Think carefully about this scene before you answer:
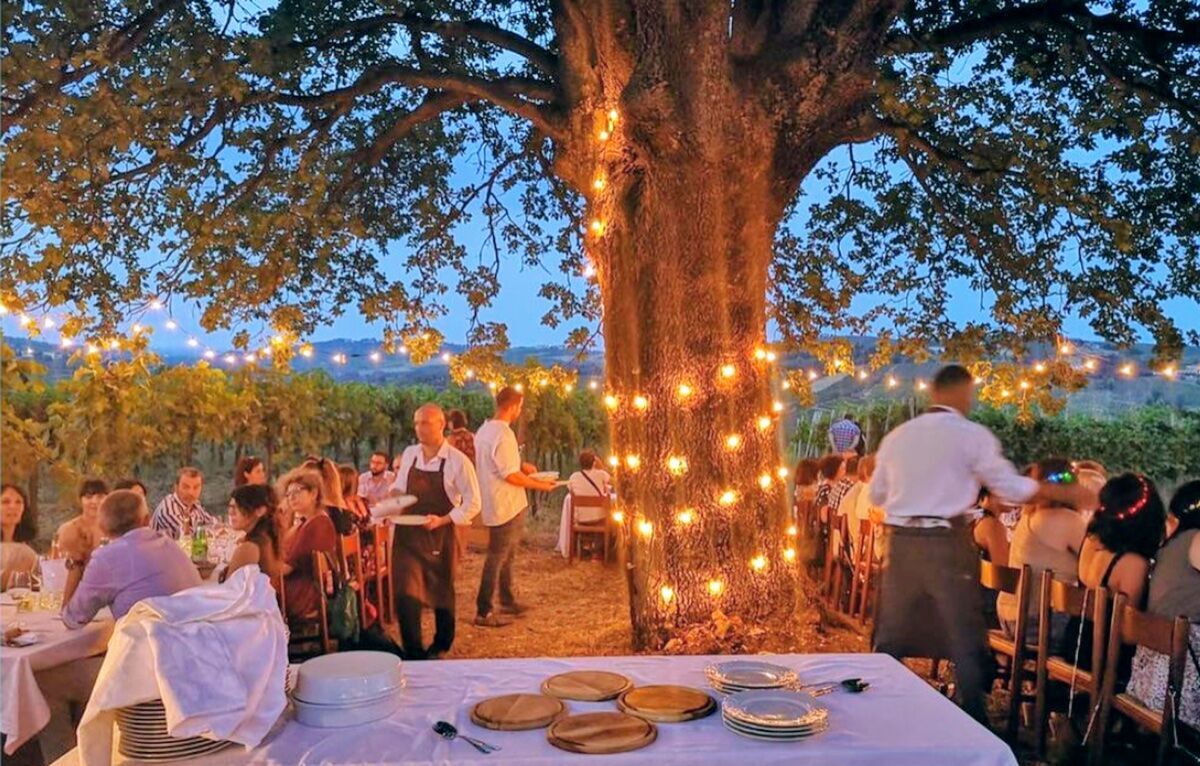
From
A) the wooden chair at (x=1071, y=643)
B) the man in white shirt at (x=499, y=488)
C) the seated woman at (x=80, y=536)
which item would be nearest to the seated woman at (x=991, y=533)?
the wooden chair at (x=1071, y=643)

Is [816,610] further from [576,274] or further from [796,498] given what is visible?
[576,274]

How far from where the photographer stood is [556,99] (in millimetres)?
5777

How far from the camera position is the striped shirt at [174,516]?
230 inches

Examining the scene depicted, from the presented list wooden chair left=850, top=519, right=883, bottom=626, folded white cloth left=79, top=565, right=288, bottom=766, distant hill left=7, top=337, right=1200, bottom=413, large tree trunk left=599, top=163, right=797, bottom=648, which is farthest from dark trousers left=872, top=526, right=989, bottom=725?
folded white cloth left=79, top=565, right=288, bottom=766

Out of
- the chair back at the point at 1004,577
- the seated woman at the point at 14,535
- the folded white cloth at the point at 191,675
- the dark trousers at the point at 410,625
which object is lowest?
the dark trousers at the point at 410,625

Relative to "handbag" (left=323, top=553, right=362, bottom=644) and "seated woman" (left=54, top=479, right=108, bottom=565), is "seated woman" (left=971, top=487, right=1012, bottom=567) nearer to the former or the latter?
"handbag" (left=323, top=553, right=362, bottom=644)

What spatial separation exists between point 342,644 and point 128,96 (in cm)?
310

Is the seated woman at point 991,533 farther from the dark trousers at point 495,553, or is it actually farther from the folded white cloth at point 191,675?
the folded white cloth at point 191,675

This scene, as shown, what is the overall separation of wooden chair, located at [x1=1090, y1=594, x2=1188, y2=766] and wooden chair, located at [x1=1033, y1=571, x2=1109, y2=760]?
0.05m

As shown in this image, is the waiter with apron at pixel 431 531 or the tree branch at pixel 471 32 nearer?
the waiter with apron at pixel 431 531

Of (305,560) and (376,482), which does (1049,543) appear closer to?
(305,560)

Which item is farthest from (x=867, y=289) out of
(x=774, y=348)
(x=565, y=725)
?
(x=565, y=725)

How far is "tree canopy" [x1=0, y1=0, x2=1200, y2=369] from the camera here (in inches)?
188

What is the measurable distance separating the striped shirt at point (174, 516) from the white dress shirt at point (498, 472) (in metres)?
1.75
